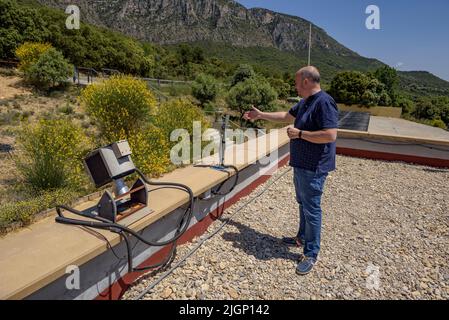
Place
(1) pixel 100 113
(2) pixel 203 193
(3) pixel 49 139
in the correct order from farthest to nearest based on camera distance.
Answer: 1. (1) pixel 100 113
2. (3) pixel 49 139
3. (2) pixel 203 193


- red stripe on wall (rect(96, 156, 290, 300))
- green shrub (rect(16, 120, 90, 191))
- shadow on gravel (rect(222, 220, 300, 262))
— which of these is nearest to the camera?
red stripe on wall (rect(96, 156, 290, 300))

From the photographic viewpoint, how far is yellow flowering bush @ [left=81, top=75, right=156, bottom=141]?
5.48m

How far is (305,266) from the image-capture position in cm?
253

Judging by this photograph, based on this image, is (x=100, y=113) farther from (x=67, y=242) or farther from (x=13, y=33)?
(x=13, y=33)

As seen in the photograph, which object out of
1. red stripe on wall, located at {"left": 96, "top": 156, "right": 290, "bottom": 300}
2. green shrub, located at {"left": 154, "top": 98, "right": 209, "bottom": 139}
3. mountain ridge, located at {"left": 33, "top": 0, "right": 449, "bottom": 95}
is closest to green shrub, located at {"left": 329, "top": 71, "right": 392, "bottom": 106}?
green shrub, located at {"left": 154, "top": 98, "right": 209, "bottom": 139}

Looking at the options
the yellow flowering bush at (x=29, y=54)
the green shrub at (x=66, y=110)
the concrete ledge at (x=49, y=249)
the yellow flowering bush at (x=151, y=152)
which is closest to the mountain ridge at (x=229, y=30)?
the yellow flowering bush at (x=29, y=54)

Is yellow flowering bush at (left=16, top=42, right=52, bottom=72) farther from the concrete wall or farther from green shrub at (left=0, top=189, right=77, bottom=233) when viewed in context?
the concrete wall

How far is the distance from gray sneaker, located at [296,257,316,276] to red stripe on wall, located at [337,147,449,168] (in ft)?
14.3

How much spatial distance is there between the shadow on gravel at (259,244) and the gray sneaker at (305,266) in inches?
6.4

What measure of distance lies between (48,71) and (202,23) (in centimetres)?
8679

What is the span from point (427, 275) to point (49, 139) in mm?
3838

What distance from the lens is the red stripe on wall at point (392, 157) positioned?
5.91m

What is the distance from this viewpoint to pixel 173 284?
90.8 inches
